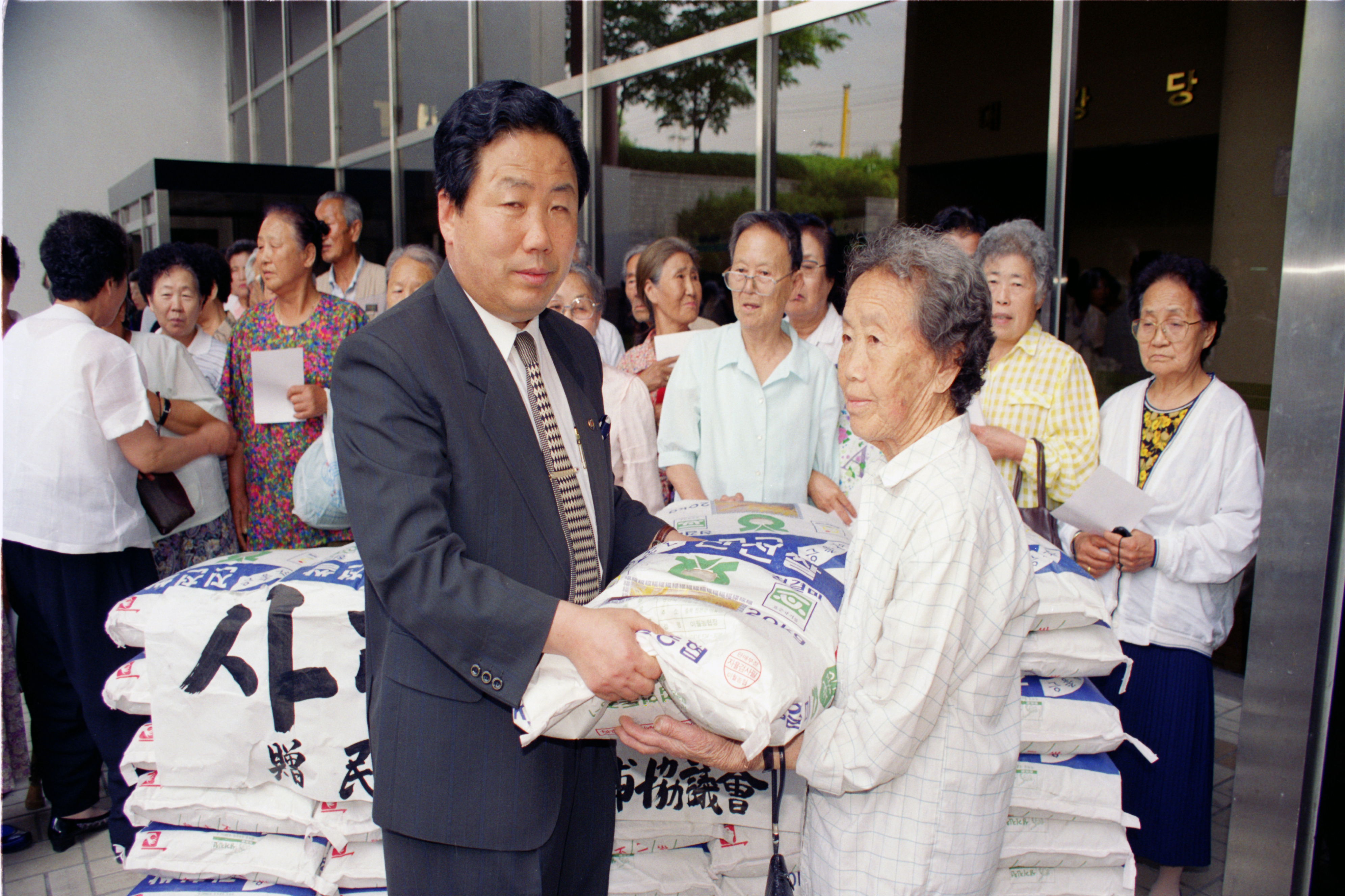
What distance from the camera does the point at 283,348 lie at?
318 cm

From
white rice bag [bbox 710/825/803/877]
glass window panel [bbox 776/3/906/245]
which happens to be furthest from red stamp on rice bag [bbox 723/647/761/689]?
glass window panel [bbox 776/3/906/245]

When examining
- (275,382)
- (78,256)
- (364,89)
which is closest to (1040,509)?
(275,382)

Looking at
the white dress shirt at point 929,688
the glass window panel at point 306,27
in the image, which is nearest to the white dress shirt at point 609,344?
the white dress shirt at point 929,688

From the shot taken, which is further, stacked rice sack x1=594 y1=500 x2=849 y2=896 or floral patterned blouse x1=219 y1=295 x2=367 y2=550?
floral patterned blouse x1=219 y1=295 x2=367 y2=550

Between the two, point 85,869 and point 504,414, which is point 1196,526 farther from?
point 85,869

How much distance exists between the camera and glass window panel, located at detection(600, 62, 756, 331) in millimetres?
5031

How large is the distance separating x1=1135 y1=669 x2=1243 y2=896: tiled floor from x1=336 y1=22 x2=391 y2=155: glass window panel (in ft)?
28.3

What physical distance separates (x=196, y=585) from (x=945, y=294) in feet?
5.95

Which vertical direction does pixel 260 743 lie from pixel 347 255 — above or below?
below

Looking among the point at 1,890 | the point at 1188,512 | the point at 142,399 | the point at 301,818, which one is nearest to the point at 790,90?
the point at 1188,512

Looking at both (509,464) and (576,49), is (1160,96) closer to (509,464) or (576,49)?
(576,49)

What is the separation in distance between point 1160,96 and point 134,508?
5010 mm

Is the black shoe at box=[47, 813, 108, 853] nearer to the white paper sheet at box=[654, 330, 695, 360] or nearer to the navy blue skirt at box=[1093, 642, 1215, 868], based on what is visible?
the white paper sheet at box=[654, 330, 695, 360]

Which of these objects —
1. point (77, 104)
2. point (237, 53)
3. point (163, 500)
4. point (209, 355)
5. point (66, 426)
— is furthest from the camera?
point (237, 53)
